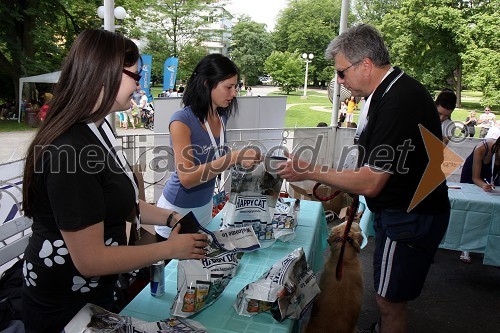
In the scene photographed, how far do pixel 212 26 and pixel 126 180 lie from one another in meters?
31.0

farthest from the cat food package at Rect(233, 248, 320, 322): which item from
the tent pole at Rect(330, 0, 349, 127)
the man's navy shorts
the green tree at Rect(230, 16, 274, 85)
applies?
the green tree at Rect(230, 16, 274, 85)

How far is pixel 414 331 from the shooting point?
277 cm

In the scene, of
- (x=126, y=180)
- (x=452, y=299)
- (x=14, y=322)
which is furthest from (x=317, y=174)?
(x=452, y=299)

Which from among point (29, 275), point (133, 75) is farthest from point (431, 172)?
point (29, 275)

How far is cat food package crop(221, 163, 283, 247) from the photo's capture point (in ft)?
5.71

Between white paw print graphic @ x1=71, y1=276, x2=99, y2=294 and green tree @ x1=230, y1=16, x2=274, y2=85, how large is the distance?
48.7 metres

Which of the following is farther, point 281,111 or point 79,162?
point 281,111

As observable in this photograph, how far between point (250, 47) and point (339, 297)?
5092 centimetres

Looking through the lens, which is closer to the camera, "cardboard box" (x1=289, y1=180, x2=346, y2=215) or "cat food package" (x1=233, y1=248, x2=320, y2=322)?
"cat food package" (x1=233, y1=248, x2=320, y2=322)

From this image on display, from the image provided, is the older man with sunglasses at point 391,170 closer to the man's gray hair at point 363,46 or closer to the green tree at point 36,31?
the man's gray hair at point 363,46

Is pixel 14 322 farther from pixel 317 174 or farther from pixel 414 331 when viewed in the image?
pixel 414 331

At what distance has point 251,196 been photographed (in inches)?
69.8

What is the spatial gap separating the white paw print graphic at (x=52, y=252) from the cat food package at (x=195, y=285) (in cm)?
36

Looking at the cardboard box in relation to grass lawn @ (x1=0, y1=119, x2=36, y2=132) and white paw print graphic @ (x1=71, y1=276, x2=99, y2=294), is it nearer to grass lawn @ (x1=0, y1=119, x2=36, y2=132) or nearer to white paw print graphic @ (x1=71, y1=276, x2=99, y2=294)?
white paw print graphic @ (x1=71, y1=276, x2=99, y2=294)
